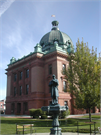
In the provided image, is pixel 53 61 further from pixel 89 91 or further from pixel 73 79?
pixel 89 91

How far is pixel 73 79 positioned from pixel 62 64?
11.9 m

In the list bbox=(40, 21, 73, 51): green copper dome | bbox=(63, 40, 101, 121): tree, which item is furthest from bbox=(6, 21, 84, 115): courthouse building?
bbox=(63, 40, 101, 121): tree

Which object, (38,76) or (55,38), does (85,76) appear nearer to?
(38,76)

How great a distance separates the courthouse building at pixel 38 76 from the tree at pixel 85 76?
780 cm

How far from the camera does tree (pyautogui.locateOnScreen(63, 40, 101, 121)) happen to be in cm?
1870

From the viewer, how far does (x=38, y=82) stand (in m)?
32.9

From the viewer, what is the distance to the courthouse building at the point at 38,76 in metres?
31.8

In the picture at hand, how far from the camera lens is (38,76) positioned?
3325 cm

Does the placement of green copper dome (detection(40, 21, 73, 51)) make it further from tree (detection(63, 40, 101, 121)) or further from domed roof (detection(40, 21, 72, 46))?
tree (detection(63, 40, 101, 121))

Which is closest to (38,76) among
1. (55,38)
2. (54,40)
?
(54,40)

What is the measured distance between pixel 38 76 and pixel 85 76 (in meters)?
15.3

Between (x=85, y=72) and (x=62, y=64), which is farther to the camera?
(x=62, y=64)

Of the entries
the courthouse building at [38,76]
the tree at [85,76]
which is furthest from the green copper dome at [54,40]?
the tree at [85,76]

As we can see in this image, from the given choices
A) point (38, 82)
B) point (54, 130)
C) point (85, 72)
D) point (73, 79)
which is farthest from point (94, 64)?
point (38, 82)
